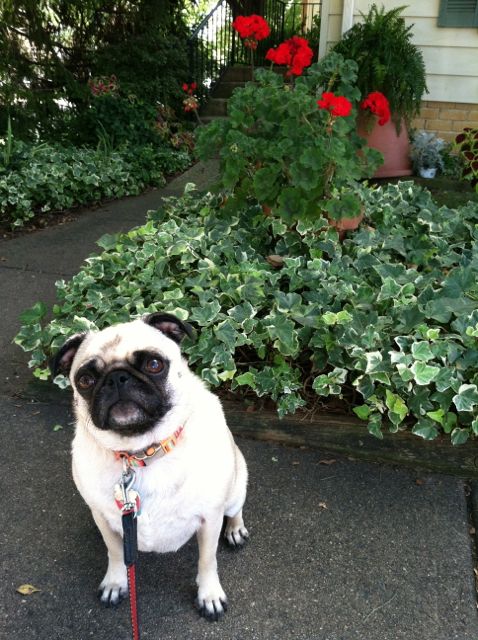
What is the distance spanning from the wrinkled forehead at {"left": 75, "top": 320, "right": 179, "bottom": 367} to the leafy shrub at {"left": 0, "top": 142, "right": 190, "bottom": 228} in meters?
4.60

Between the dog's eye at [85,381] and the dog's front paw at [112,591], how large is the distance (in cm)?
91

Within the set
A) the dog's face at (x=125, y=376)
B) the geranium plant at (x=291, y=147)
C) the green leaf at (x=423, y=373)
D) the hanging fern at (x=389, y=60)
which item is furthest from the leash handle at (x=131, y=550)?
the hanging fern at (x=389, y=60)

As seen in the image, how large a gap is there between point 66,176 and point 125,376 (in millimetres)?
5456

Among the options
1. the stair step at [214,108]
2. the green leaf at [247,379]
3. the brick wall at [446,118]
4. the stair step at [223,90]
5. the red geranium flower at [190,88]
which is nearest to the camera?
the green leaf at [247,379]

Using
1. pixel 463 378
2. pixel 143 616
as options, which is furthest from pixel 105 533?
pixel 463 378

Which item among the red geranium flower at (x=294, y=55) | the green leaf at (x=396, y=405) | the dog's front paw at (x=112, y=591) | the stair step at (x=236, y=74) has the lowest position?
the dog's front paw at (x=112, y=591)

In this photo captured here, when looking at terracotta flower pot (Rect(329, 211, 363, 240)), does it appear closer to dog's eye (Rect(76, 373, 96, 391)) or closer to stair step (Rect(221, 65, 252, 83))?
dog's eye (Rect(76, 373, 96, 391))

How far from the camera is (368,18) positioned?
604cm

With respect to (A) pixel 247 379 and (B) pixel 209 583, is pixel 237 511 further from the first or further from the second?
(A) pixel 247 379

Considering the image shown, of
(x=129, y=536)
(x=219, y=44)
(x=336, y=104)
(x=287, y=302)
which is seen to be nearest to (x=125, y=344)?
(x=129, y=536)

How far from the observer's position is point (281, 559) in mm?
2309

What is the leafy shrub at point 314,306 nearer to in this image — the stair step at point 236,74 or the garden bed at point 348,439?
the garden bed at point 348,439

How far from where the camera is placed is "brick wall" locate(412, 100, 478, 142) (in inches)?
256

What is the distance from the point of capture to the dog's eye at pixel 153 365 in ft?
5.79
